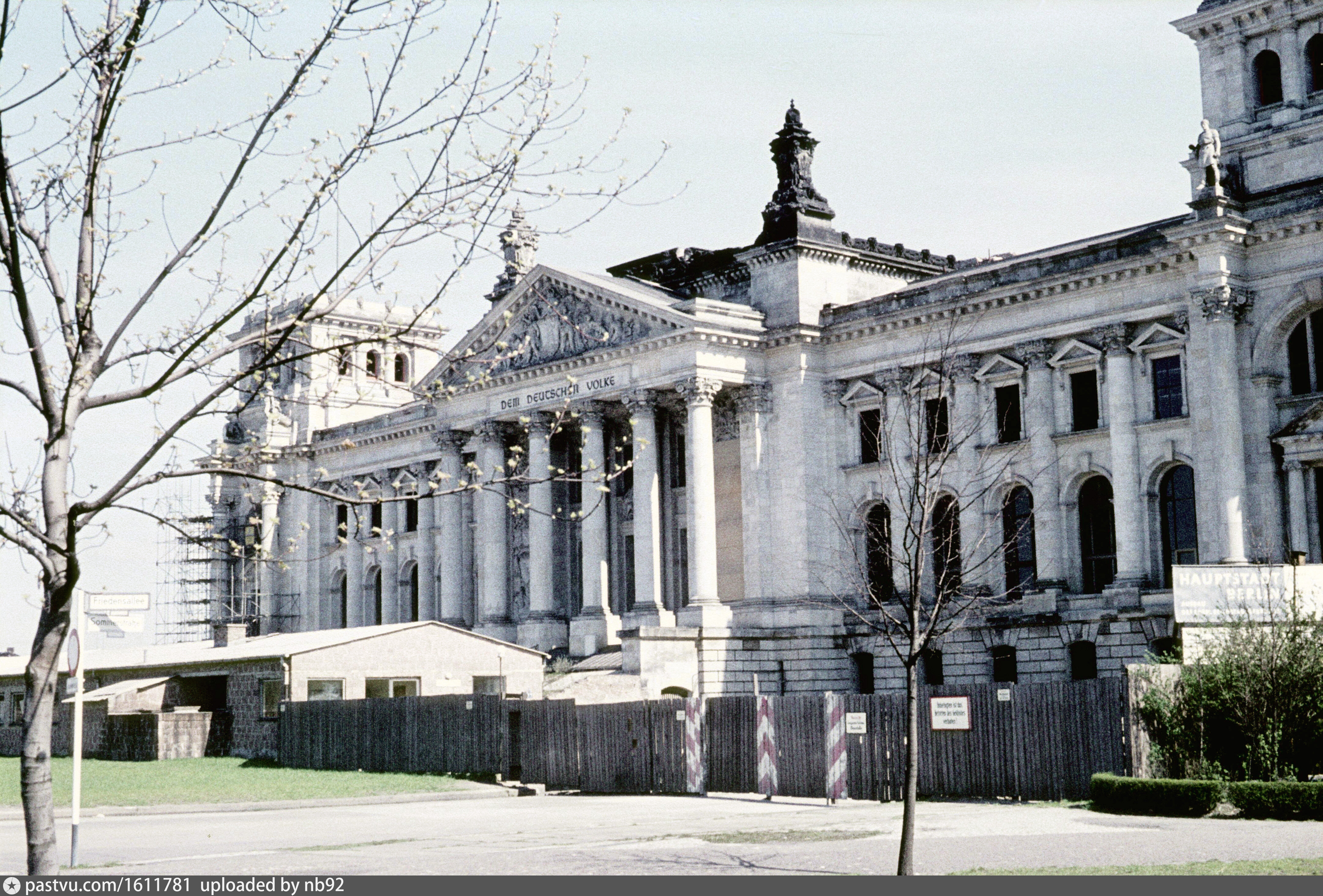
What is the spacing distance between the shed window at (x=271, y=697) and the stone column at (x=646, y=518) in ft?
47.1

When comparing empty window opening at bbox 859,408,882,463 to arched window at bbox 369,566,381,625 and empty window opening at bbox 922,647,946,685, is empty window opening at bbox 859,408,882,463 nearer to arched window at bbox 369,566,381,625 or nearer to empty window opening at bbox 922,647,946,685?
empty window opening at bbox 922,647,946,685

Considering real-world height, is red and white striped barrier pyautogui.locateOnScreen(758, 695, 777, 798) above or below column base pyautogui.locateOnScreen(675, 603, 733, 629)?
below

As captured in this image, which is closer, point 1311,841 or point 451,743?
point 1311,841

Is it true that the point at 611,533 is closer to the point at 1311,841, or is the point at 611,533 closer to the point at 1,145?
the point at 1311,841

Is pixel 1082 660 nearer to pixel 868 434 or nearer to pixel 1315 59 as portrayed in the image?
pixel 868 434

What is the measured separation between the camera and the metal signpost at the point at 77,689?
21.3 metres

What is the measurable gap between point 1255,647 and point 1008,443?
27.1 meters

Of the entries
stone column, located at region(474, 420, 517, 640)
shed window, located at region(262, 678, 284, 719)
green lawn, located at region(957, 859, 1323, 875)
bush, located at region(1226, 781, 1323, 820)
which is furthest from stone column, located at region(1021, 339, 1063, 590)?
green lawn, located at region(957, 859, 1323, 875)

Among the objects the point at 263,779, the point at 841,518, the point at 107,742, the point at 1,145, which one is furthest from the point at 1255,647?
the point at 107,742

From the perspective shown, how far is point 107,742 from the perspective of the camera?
176 feet

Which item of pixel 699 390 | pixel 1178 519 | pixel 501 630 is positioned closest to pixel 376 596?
pixel 501 630

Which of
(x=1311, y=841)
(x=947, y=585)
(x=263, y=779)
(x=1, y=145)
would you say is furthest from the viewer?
(x=947, y=585)

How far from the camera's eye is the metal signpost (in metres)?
21.3

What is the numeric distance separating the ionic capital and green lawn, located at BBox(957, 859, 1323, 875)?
39667 millimetres
